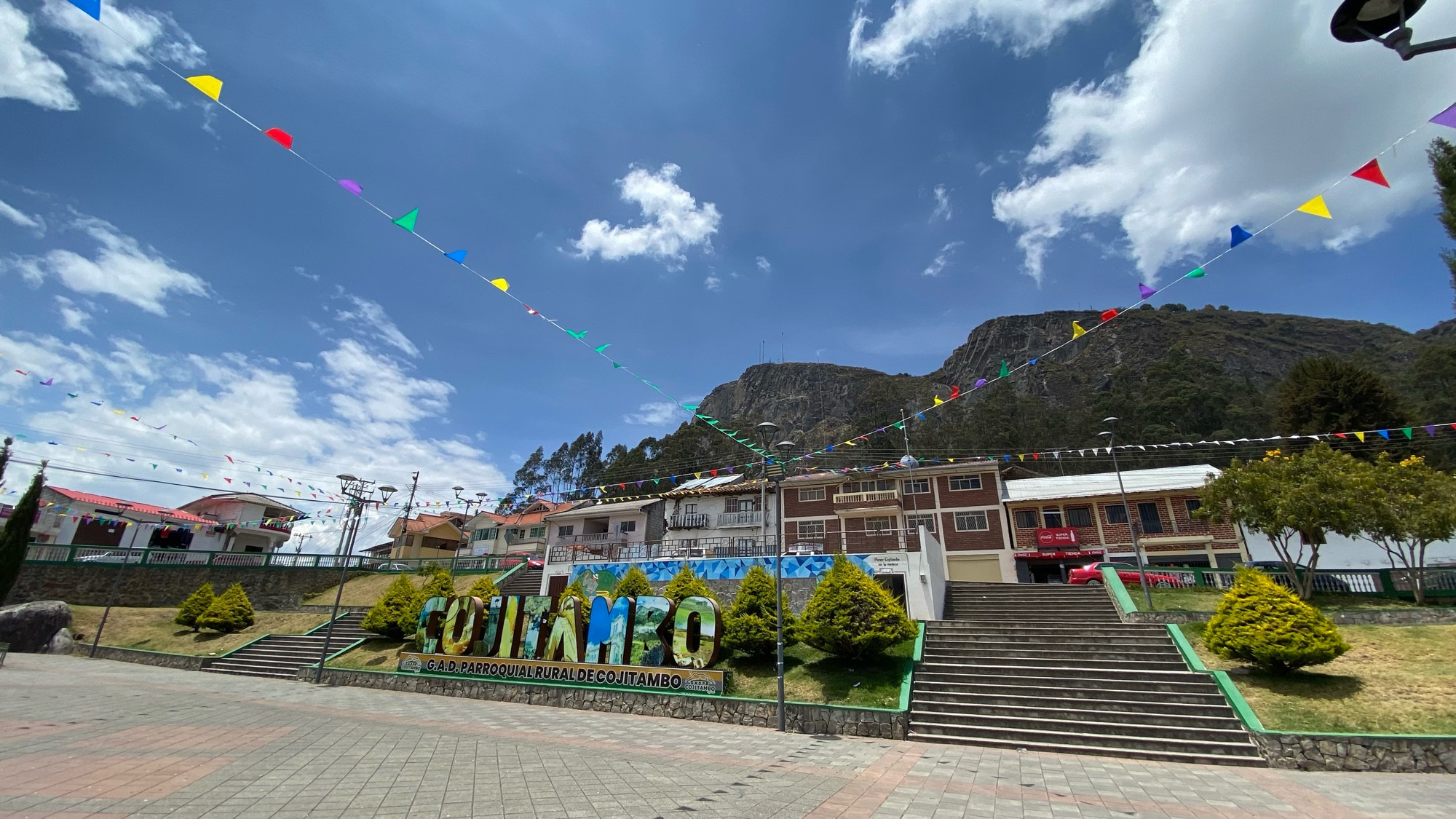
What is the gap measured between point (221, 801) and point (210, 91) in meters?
7.73

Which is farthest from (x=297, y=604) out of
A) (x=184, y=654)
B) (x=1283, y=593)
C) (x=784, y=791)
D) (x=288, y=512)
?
Answer: (x=1283, y=593)

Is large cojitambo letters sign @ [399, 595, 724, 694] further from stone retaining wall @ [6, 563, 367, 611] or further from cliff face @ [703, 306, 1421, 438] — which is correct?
cliff face @ [703, 306, 1421, 438]

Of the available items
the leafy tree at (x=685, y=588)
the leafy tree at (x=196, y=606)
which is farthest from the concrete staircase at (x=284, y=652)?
the leafy tree at (x=685, y=588)

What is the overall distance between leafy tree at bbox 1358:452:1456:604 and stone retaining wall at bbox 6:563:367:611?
4140 cm

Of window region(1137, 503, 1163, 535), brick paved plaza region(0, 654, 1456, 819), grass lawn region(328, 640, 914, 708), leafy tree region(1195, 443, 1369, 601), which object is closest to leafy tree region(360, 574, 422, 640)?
brick paved plaza region(0, 654, 1456, 819)

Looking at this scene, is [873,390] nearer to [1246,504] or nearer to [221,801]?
[1246,504]

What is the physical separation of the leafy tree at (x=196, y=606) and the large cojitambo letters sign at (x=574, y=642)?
12199 mm

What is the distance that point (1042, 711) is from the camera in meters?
11.4

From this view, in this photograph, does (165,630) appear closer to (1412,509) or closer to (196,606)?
(196,606)

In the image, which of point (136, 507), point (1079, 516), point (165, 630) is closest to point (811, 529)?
point (1079, 516)

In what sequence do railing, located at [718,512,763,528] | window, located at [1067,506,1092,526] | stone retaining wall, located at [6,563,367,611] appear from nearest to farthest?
stone retaining wall, located at [6,563,367,611], window, located at [1067,506,1092,526], railing, located at [718,512,763,528]

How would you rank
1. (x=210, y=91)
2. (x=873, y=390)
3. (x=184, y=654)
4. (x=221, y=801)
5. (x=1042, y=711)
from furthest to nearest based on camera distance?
(x=873, y=390) < (x=184, y=654) < (x=1042, y=711) < (x=210, y=91) < (x=221, y=801)

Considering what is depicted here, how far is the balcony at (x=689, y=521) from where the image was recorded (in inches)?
1367

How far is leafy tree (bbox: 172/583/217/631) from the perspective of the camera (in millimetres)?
23250
